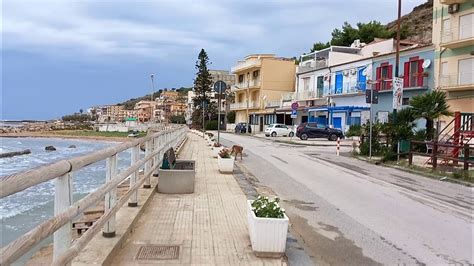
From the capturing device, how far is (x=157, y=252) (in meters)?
5.92

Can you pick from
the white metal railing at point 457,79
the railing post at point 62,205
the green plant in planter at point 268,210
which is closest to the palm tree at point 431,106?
the white metal railing at point 457,79

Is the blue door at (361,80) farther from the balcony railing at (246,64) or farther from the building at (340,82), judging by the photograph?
the balcony railing at (246,64)

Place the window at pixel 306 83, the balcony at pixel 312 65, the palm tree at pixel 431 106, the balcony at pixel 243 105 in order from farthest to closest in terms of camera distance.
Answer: the balcony at pixel 243 105 < the window at pixel 306 83 < the balcony at pixel 312 65 < the palm tree at pixel 431 106

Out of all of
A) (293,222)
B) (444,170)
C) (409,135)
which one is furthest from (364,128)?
(293,222)

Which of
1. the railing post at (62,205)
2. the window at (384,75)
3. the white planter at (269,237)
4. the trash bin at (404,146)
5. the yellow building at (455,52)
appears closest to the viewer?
the railing post at (62,205)

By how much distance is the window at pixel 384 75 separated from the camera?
1747 inches

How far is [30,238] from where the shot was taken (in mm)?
2916

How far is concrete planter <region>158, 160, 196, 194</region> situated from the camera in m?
10.5

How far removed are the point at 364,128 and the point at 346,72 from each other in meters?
26.5

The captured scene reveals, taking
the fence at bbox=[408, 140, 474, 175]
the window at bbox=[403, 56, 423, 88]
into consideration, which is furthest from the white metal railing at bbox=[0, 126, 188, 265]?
the window at bbox=[403, 56, 423, 88]

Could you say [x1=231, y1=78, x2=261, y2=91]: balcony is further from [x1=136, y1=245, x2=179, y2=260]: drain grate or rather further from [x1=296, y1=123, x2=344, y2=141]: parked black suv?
[x1=136, y1=245, x2=179, y2=260]: drain grate

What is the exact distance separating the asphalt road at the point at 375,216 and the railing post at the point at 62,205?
11.6 feet

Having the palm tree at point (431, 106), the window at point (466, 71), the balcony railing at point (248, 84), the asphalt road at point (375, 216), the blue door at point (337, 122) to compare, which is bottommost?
the asphalt road at point (375, 216)

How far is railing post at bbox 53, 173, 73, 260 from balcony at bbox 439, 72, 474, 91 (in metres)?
35.3
